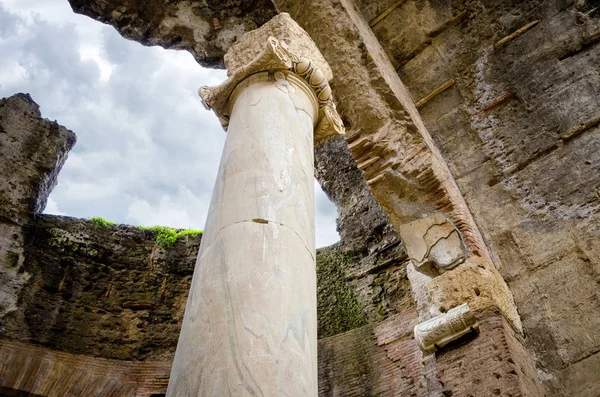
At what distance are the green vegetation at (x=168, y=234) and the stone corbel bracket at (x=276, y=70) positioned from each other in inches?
247

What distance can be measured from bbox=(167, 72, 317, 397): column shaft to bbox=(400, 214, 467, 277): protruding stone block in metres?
1.54

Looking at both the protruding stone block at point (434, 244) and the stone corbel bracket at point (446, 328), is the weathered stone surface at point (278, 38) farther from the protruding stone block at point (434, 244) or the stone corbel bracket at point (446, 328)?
the stone corbel bracket at point (446, 328)

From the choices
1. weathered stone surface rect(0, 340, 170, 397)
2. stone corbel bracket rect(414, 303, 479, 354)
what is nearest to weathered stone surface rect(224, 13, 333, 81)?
stone corbel bracket rect(414, 303, 479, 354)

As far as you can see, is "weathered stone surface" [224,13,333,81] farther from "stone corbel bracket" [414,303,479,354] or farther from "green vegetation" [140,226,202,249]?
"green vegetation" [140,226,202,249]

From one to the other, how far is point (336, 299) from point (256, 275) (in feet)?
20.0

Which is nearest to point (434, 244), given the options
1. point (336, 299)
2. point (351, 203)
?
point (336, 299)

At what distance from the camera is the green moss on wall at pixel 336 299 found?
7707 mm

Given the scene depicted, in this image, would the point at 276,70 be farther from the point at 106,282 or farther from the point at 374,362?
the point at 106,282

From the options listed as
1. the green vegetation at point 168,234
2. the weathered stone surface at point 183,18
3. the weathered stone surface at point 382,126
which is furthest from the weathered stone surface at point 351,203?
the weathered stone surface at point 382,126

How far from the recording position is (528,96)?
194 inches

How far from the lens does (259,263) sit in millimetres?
2137

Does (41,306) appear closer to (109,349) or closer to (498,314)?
(109,349)

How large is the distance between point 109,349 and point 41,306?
3.92 ft

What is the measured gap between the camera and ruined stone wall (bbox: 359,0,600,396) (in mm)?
3646
